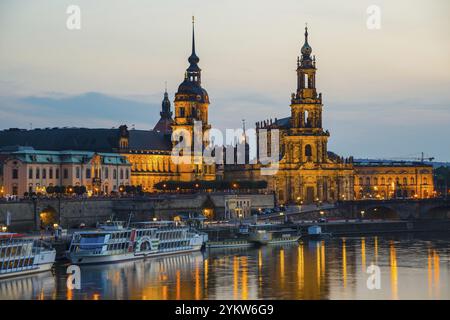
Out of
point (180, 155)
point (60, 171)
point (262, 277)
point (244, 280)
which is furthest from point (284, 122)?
point (244, 280)

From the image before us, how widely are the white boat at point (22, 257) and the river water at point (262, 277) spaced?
2.33 feet

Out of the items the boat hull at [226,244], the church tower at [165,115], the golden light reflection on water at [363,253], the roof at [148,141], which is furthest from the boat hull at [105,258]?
the church tower at [165,115]

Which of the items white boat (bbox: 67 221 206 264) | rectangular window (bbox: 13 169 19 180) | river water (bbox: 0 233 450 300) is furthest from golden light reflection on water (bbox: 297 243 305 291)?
rectangular window (bbox: 13 169 19 180)

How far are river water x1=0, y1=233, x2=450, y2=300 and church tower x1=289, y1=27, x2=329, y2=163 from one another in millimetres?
40678

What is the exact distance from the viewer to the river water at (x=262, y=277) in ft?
192

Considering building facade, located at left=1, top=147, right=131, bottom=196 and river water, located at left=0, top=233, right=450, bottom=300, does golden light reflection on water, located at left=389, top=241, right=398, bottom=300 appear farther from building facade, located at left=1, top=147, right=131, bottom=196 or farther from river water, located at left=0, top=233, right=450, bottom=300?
building facade, located at left=1, top=147, right=131, bottom=196

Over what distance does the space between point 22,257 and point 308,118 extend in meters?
66.9

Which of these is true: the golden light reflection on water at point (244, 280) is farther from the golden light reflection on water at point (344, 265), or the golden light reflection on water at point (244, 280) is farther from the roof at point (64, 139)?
the roof at point (64, 139)

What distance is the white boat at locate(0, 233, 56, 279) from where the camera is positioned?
208 ft

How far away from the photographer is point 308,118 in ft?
418

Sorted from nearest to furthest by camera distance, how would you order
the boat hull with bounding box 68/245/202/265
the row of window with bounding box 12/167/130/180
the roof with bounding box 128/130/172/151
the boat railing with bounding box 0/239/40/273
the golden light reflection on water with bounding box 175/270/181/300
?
the golden light reflection on water with bounding box 175/270/181/300 < the boat railing with bounding box 0/239/40/273 < the boat hull with bounding box 68/245/202/265 < the row of window with bounding box 12/167/130/180 < the roof with bounding box 128/130/172/151

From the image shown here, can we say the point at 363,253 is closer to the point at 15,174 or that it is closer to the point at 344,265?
the point at 344,265
